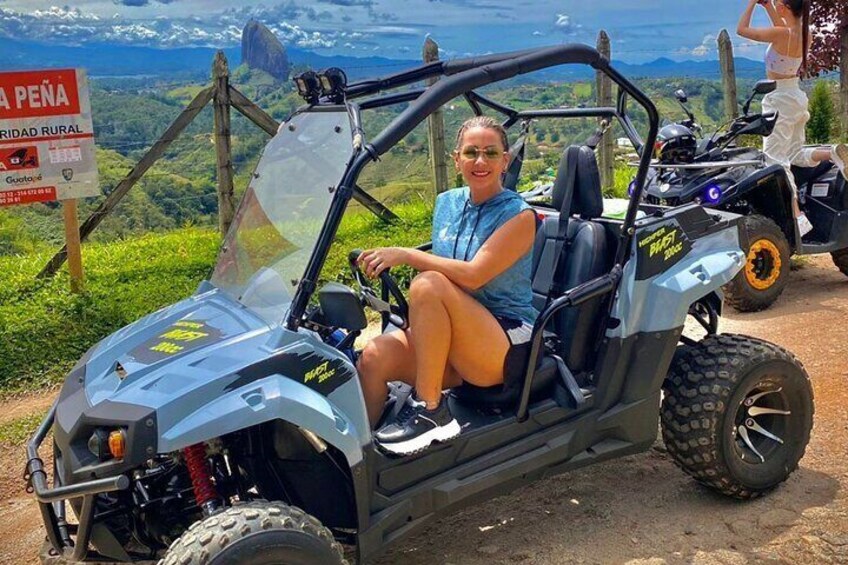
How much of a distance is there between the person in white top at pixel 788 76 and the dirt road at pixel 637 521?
10.3 feet

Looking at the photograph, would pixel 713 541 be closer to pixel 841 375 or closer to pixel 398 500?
pixel 398 500

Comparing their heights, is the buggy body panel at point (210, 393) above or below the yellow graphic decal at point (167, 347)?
below

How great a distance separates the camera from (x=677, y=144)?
23.6 feet

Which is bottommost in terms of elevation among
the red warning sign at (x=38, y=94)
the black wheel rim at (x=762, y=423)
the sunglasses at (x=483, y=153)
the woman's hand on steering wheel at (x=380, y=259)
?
the black wheel rim at (x=762, y=423)

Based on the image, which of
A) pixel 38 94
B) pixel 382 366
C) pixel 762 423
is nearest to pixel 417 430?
pixel 382 366

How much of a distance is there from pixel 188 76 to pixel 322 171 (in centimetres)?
765

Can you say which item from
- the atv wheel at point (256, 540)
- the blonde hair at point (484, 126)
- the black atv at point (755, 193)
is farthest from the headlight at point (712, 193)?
→ the atv wheel at point (256, 540)

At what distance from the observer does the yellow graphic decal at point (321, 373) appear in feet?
10.1

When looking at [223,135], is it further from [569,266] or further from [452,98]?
[452,98]

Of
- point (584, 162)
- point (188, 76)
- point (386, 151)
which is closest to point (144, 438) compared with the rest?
point (386, 151)

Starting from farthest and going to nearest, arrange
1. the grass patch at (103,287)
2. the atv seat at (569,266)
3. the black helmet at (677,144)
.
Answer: the black helmet at (677,144) < the grass patch at (103,287) < the atv seat at (569,266)

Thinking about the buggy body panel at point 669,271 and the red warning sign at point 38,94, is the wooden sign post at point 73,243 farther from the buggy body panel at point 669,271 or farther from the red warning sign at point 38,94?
the buggy body panel at point 669,271

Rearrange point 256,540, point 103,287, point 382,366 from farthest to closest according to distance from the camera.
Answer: point 103,287, point 382,366, point 256,540

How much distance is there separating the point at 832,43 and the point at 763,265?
8876 millimetres
